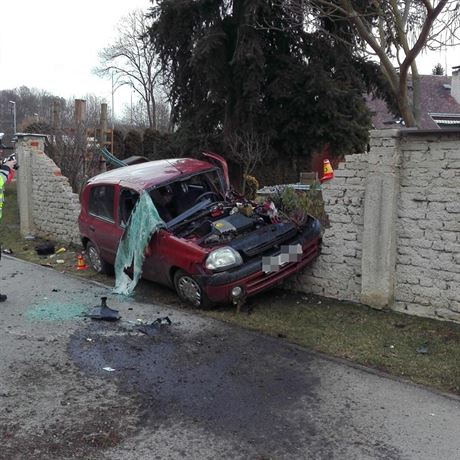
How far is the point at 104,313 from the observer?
678 cm

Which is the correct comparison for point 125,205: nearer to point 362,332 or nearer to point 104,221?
point 104,221

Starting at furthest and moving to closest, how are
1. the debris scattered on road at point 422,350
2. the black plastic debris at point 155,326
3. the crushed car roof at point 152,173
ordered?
1. the crushed car roof at point 152,173
2. the black plastic debris at point 155,326
3. the debris scattered on road at point 422,350

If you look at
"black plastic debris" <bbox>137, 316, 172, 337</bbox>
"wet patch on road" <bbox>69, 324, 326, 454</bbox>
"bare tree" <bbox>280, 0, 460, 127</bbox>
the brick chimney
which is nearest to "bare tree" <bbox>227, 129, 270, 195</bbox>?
"bare tree" <bbox>280, 0, 460, 127</bbox>

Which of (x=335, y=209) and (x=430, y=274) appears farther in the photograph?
(x=335, y=209)

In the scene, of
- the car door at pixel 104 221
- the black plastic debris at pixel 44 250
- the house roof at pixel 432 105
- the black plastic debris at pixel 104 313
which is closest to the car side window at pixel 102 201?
the car door at pixel 104 221

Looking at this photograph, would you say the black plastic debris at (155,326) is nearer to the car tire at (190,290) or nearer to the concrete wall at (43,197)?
the car tire at (190,290)

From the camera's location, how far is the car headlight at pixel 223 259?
672 centimetres

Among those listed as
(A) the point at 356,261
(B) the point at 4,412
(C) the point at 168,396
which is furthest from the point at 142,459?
(A) the point at 356,261

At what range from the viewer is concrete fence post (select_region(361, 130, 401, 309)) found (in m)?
6.44

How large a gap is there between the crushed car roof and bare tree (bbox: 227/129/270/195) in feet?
22.3

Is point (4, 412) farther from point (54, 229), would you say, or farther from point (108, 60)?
point (108, 60)

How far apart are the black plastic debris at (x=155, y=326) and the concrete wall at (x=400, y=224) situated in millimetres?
2303

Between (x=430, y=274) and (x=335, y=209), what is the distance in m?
1.49

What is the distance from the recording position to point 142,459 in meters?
3.57
